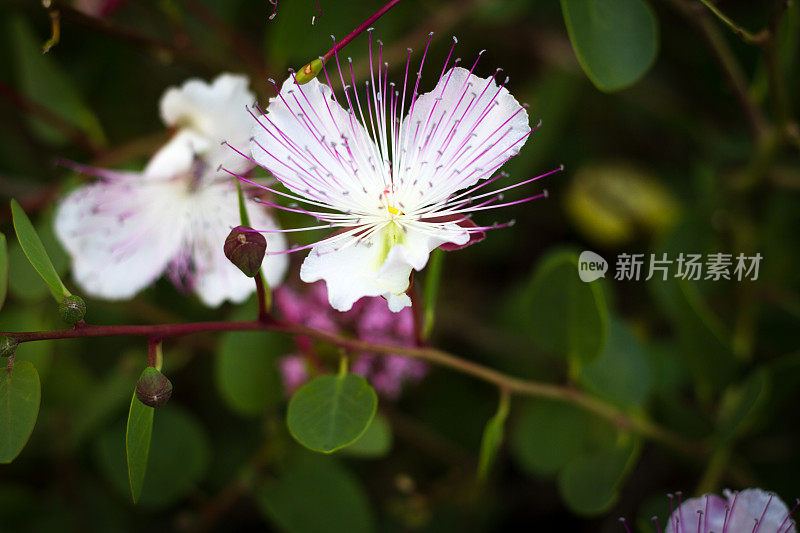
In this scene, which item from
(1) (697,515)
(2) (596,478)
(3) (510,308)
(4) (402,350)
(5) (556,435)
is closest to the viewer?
(4) (402,350)

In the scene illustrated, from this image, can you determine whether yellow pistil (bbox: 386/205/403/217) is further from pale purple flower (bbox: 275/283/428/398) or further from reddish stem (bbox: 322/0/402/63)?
pale purple flower (bbox: 275/283/428/398)

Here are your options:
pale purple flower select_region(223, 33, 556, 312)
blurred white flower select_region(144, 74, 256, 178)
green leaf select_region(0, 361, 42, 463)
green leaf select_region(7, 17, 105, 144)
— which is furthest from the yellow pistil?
green leaf select_region(7, 17, 105, 144)

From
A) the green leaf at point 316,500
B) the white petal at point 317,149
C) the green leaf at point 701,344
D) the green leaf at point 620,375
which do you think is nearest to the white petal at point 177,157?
the white petal at point 317,149

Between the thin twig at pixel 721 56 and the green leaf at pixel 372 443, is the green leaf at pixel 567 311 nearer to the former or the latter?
the green leaf at pixel 372 443

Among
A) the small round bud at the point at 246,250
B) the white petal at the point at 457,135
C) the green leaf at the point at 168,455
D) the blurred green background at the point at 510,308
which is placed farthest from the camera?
the green leaf at the point at 168,455

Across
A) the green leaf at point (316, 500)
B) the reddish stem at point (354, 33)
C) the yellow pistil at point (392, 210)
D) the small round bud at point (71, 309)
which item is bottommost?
the green leaf at point (316, 500)

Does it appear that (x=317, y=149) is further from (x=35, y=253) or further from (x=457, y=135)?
(x=35, y=253)

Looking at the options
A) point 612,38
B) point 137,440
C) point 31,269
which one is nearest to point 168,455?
point 31,269
